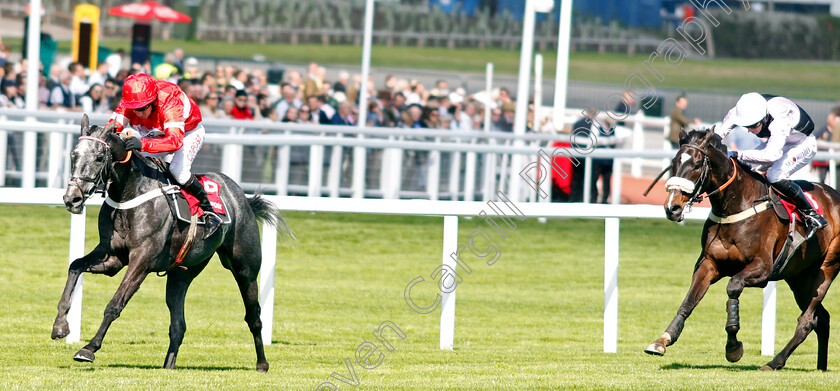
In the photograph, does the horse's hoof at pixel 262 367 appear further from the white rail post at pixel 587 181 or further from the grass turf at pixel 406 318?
the white rail post at pixel 587 181

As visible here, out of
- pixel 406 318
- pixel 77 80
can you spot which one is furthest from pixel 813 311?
pixel 77 80

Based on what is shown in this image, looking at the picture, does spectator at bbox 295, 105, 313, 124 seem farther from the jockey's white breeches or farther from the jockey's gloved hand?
the jockey's gloved hand

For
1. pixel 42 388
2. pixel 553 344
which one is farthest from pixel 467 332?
pixel 42 388

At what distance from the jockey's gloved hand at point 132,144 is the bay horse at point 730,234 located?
8.66 ft

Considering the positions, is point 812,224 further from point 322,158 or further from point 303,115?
point 303,115

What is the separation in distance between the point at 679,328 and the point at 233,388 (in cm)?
235

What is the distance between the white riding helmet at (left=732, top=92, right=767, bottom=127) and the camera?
21.8 feet

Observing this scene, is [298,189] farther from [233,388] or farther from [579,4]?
[579,4]

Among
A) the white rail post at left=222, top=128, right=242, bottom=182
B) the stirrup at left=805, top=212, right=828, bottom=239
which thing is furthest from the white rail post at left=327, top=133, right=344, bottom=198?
the stirrup at left=805, top=212, right=828, bottom=239

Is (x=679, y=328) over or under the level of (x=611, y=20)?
under

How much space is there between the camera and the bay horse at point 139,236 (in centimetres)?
555

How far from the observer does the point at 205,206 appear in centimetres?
618

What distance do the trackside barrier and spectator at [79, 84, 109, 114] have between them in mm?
6337

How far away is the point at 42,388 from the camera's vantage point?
17.3 ft
